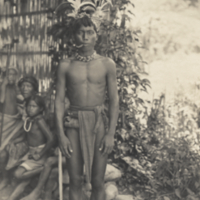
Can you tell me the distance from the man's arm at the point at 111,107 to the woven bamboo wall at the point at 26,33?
55.3 inches

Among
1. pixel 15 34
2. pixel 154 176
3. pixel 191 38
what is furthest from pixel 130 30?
pixel 154 176

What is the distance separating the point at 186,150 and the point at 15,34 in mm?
2565

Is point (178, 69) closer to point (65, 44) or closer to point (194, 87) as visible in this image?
point (194, 87)

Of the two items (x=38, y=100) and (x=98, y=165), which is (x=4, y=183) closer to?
(x=38, y=100)

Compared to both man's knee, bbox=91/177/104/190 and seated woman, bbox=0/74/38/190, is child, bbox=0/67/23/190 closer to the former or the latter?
seated woman, bbox=0/74/38/190

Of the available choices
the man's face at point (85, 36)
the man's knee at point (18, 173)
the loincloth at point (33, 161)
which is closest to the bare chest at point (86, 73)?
the man's face at point (85, 36)

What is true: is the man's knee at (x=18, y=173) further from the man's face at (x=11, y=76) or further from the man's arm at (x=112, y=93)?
the man's arm at (x=112, y=93)

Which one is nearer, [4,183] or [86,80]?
[86,80]

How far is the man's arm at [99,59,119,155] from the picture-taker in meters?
2.83

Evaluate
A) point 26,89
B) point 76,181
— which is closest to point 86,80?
point 76,181

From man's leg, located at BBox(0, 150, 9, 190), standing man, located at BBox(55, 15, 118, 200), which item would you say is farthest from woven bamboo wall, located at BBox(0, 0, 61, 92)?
standing man, located at BBox(55, 15, 118, 200)

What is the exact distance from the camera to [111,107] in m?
2.89

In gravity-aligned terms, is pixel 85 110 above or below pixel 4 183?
above

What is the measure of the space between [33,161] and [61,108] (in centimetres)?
112
